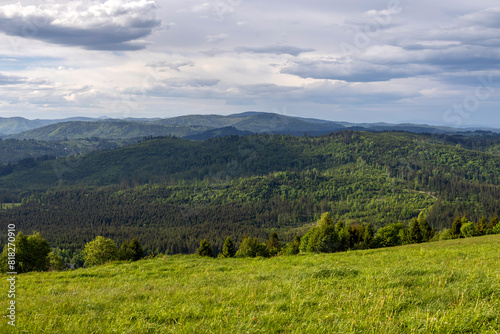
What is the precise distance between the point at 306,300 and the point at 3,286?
23758 millimetres

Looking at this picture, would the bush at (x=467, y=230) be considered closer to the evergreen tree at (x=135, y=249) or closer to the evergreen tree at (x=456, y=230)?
the evergreen tree at (x=456, y=230)

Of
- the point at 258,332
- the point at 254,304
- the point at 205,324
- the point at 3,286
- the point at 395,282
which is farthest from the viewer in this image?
the point at 3,286

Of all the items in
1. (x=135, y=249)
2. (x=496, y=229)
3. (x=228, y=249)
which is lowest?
(x=228, y=249)

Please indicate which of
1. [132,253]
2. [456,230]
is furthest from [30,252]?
[456,230]

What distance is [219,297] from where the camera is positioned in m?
11.6

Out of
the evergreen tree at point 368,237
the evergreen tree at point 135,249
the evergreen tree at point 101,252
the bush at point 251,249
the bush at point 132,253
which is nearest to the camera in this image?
the bush at point 132,253

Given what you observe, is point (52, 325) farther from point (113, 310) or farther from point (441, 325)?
point (441, 325)

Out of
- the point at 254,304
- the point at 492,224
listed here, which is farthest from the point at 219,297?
the point at 492,224

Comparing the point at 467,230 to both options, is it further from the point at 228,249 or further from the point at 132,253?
the point at 132,253

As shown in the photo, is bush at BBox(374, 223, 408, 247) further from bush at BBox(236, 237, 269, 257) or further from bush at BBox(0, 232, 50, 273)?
bush at BBox(0, 232, 50, 273)

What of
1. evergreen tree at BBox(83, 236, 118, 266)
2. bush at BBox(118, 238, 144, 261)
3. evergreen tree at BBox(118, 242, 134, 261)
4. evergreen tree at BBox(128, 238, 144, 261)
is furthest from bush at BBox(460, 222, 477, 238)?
evergreen tree at BBox(83, 236, 118, 266)

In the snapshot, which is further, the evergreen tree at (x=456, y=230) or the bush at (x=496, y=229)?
the evergreen tree at (x=456, y=230)

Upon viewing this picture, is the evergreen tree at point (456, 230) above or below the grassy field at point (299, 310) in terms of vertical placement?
below

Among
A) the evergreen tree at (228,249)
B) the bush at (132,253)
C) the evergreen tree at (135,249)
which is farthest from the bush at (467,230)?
the bush at (132,253)
